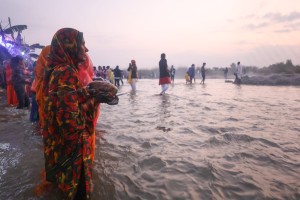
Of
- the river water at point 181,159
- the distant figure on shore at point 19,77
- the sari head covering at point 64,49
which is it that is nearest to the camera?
the sari head covering at point 64,49

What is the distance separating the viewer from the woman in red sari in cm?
220

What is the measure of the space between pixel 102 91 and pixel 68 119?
50 cm

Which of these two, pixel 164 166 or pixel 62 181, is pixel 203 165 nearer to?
pixel 164 166

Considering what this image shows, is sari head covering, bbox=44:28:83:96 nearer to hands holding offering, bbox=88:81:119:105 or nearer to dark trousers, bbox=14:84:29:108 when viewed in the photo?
hands holding offering, bbox=88:81:119:105

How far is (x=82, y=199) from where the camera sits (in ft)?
7.80

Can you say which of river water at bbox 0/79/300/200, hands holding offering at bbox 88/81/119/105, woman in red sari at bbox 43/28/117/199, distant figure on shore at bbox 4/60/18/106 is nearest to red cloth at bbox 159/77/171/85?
river water at bbox 0/79/300/200

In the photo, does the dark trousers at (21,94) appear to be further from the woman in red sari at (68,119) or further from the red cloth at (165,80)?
the woman in red sari at (68,119)

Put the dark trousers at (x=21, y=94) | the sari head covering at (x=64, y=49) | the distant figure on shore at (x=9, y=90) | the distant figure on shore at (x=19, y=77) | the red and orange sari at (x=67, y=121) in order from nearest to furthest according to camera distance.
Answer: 1. the red and orange sari at (x=67, y=121)
2. the sari head covering at (x=64, y=49)
3. the distant figure on shore at (x=19, y=77)
4. the dark trousers at (x=21, y=94)
5. the distant figure on shore at (x=9, y=90)

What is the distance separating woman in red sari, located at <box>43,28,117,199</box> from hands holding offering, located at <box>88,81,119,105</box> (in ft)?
0.05

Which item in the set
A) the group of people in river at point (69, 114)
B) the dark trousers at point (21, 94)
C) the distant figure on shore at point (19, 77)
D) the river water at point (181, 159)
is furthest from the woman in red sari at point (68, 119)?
the dark trousers at point (21, 94)

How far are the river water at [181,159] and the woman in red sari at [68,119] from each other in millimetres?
518

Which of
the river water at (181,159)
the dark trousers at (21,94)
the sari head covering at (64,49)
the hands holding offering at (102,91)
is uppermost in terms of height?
the sari head covering at (64,49)

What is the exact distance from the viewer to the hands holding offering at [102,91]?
8.16ft

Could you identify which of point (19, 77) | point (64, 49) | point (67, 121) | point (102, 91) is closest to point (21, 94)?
point (19, 77)
